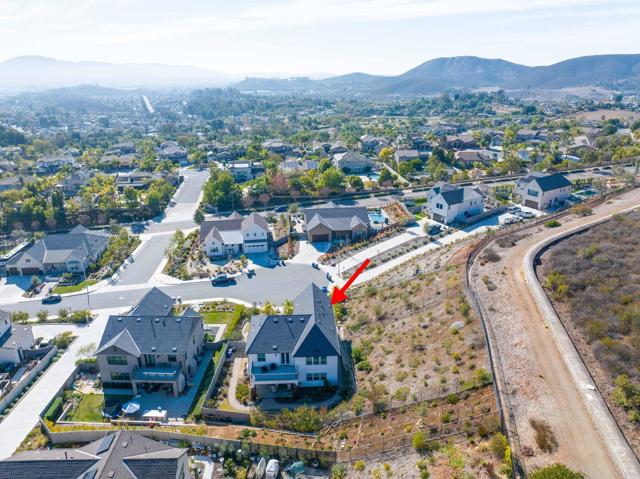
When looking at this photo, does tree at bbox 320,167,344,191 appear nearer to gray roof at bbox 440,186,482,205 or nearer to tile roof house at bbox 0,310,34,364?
gray roof at bbox 440,186,482,205

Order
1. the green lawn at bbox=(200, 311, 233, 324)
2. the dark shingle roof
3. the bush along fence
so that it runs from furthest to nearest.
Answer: the dark shingle roof, the green lawn at bbox=(200, 311, 233, 324), the bush along fence

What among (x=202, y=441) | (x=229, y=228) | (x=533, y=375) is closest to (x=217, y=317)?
(x=202, y=441)

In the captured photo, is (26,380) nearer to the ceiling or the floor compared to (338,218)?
nearer to the floor

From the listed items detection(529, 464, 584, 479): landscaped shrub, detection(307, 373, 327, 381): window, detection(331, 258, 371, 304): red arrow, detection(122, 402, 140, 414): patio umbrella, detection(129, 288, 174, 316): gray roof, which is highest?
detection(529, 464, 584, 479): landscaped shrub

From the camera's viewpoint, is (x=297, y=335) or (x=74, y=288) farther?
(x=74, y=288)

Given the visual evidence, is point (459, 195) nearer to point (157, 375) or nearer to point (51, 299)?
point (157, 375)

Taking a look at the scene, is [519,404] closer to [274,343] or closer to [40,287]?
[274,343]

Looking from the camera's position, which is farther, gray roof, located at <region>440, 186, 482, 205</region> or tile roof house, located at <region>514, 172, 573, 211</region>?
tile roof house, located at <region>514, 172, 573, 211</region>

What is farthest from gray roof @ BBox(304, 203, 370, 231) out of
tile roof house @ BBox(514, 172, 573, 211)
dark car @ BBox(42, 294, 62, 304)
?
dark car @ BBox(42, 294, 62, 304)
